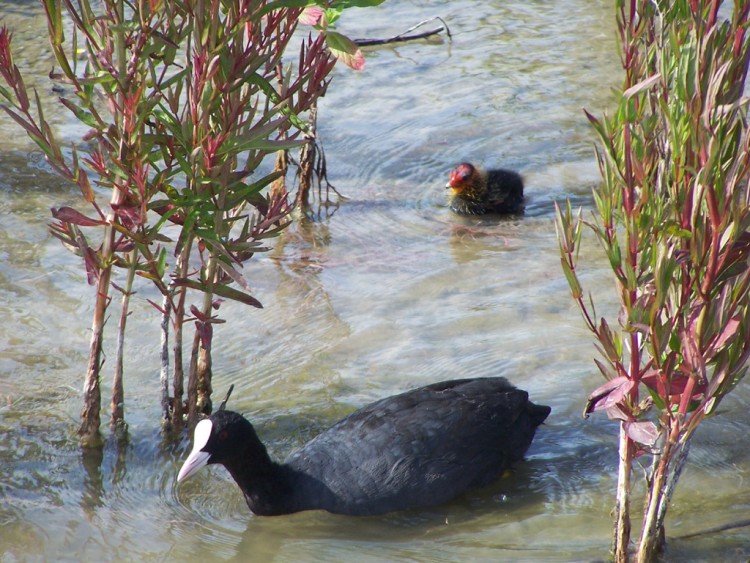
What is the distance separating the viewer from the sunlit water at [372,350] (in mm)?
4199

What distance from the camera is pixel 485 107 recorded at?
9.37 m

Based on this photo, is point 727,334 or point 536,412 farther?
point 536,412

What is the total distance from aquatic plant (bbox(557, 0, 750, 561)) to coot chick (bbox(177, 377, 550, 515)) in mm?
1334

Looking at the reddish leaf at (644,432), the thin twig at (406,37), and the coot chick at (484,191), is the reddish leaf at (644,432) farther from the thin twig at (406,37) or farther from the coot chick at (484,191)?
the thin twig at (406,37)

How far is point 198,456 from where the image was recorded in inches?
171

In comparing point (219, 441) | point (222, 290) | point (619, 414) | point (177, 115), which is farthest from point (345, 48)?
point (219, 441)

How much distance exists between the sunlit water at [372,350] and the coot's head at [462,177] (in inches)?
10.3

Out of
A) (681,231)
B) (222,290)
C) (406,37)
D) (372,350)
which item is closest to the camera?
(681,231)

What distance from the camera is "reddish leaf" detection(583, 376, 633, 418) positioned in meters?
3.16

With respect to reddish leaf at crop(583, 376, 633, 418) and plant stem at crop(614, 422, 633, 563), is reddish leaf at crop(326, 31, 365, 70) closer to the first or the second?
reddish leaf at crop(583, 376, 633, 418)

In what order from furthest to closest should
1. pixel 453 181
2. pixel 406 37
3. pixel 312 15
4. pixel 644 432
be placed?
pixel 406 37, pixel 453 181, pixel 312 15, pixel 644 432

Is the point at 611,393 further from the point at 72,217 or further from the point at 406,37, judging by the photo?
the point at 406,37

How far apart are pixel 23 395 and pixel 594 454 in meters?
3.02

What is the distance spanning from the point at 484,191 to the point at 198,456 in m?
3.94
